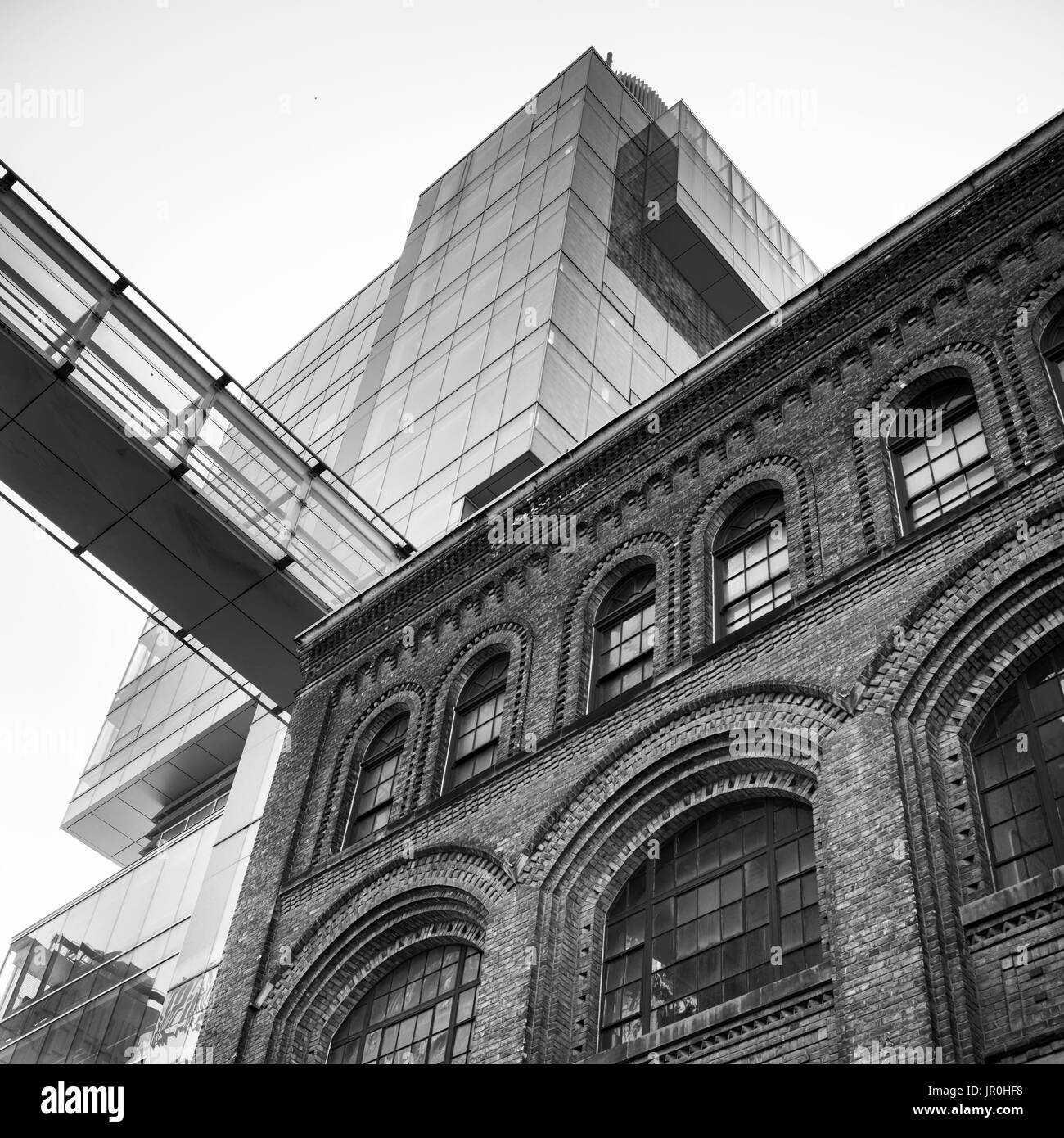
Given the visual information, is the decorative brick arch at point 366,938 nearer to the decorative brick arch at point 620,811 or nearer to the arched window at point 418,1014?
the arched window at point 418,1014

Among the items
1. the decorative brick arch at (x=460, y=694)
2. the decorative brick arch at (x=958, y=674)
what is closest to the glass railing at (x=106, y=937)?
the decorative brick arch at (x=460, y=694)

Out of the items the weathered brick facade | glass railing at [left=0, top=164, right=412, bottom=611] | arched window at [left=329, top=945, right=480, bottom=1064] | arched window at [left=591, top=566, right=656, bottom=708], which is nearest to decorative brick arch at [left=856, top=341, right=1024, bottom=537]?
the weathered brick facade

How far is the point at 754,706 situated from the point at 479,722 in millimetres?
5189

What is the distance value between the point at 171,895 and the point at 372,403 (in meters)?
14.9

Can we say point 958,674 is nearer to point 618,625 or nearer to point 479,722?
point 618,625

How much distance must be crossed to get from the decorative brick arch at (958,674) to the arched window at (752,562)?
2456 millimetres

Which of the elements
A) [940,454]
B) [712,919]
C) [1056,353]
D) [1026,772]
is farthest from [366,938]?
[1056,353]

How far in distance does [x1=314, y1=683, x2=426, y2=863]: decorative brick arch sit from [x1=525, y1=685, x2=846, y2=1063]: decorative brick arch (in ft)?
12.1

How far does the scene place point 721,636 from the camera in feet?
55.5

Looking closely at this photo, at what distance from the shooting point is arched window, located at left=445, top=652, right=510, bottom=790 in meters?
18.8

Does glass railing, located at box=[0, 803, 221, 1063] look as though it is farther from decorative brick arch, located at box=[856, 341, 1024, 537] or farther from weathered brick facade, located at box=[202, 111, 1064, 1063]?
decorative brick arch, located at box=[856, 341, 1024, 537]

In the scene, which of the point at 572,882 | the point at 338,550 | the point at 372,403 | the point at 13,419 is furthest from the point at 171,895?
the point at 572,882

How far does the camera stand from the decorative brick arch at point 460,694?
60.6 ft
